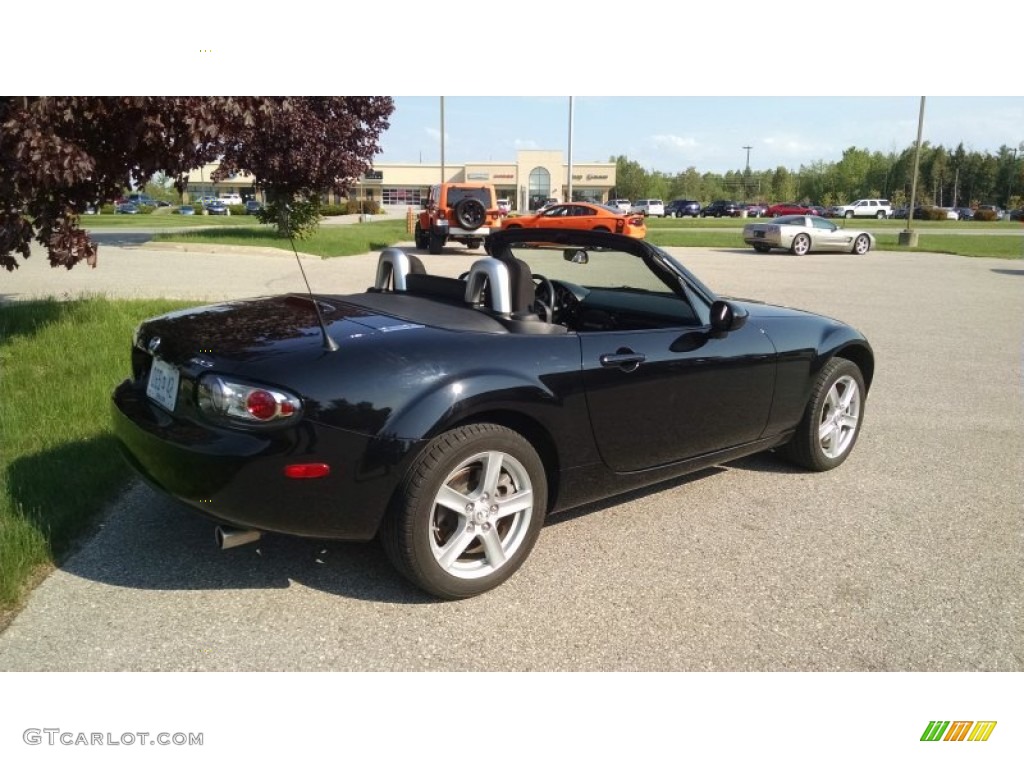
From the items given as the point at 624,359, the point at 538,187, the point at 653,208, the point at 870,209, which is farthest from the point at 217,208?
the point at 624,359

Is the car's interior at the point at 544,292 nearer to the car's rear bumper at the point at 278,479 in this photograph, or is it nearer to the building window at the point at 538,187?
the car's rear bumper at the point at 278,479

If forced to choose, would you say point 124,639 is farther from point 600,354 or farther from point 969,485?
point 969,485

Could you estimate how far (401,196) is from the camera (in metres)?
47.5

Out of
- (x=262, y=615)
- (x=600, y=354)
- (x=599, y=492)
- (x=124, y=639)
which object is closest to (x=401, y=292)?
(x=600, y=354)

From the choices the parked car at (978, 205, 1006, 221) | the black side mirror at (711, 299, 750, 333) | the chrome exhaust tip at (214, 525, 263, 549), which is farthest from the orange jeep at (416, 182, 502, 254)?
the parked car at (978, 205, 1006, 221)

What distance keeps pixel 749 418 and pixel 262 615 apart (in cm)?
248

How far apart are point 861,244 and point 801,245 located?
2329mm

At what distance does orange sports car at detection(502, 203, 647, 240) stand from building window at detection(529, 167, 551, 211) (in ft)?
36.4

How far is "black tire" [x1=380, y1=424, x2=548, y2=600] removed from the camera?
2.81 metres

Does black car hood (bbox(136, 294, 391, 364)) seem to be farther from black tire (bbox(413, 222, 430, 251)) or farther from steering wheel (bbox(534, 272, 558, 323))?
black tire (bbox(413, 222, 430, 251))

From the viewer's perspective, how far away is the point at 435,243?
21031 mm
